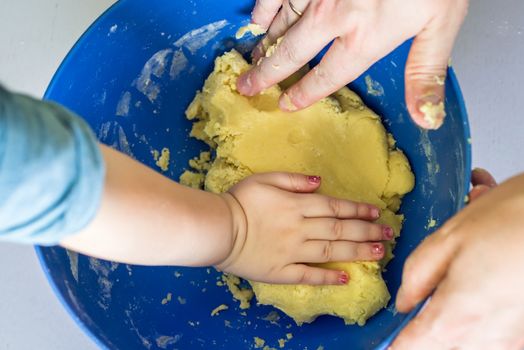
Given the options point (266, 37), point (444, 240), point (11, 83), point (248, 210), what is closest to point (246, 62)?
point (266, 37)

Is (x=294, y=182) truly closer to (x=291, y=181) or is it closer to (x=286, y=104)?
(x=291, y=181)

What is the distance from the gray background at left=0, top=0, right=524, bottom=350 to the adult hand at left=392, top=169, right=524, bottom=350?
428mm

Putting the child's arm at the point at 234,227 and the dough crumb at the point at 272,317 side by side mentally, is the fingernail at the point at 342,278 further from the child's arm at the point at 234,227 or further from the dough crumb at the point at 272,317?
the dough crumb at the point at 272,317

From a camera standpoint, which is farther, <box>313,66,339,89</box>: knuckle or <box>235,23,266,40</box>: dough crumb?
<box>235,23,266,40</box>: dough crumb

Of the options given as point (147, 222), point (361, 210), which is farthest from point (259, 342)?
point (147, 222)

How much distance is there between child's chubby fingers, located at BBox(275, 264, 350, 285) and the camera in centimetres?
81

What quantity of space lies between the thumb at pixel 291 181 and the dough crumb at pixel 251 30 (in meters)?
0.24

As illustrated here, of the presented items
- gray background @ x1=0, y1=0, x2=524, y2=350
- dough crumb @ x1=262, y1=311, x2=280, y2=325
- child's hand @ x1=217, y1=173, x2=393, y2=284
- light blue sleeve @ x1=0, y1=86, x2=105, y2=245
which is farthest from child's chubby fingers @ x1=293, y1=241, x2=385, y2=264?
light blue sleeve @ x1=0, y1=86, x2=105, y2=245

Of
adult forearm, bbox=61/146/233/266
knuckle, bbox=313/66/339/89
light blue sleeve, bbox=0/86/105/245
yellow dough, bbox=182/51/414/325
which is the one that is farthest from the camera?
yellow dough, bbox=182/51/414/325

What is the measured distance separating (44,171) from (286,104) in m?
0.49

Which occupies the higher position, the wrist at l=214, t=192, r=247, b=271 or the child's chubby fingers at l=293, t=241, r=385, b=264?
the wrist at l=214, t=192, r=247, b=271

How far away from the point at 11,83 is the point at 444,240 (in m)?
0.78

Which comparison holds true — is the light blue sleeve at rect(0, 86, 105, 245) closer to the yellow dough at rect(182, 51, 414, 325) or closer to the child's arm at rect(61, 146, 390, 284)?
the child's arm at rect(61, 146, 390, 284)

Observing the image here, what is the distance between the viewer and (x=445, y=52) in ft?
2.37
